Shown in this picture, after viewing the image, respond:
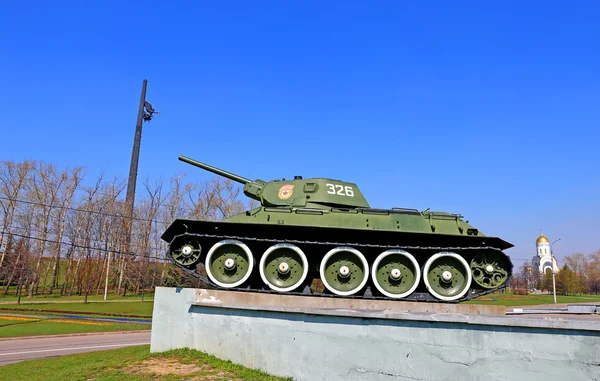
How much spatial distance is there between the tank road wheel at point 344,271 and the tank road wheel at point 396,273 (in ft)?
1.14

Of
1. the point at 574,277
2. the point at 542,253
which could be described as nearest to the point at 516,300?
the point at 574,277

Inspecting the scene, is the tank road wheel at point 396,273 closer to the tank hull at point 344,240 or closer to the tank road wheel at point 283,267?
the tank hull at point 344,240

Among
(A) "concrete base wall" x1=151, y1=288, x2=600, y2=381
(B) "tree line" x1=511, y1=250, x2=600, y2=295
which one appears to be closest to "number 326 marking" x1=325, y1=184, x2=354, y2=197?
(A) "concrete base wall" x1=151, y1=288, x2=600, y2=381

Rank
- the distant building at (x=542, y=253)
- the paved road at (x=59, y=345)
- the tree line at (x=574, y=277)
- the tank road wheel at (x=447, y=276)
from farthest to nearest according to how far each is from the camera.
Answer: the distant building at (x=542, y=253), the tree line at (x=574, y=277), the paved road at (x=59, y=345), the tank road wheel at (x=447, y=276)

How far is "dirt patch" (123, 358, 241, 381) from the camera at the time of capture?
26.2 ft

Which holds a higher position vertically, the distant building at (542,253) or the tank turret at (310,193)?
the distant building at (542,253)

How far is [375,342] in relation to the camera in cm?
746

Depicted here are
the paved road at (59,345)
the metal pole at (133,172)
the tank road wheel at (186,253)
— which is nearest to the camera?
the tank road wheel at (186,253)

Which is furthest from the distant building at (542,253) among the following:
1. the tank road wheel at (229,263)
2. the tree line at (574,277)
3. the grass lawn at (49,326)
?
the tank road wheel at (229,263)

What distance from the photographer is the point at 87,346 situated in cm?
1673

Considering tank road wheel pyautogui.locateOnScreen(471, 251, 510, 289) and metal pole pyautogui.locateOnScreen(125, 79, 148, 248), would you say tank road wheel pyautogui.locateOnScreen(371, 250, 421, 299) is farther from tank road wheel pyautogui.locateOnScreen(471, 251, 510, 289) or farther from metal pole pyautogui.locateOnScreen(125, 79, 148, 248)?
metal pole pyautogui.locateOnScreen(125, 79, 148, 248)

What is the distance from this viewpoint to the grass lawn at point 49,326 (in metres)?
19.7

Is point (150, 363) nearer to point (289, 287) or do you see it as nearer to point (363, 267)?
point (289, 287)

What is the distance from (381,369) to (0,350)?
1554 cm
